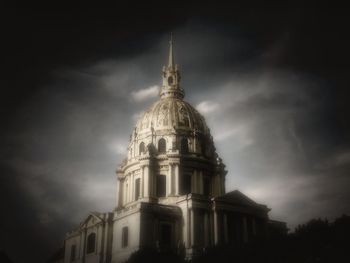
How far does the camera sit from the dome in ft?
215

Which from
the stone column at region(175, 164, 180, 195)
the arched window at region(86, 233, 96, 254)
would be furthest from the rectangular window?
the stone column at region(175, 164, 180, 195)

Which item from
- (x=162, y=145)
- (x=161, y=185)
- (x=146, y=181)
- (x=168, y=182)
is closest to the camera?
(x=168, y=182)

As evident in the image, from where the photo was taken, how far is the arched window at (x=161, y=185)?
198 ft

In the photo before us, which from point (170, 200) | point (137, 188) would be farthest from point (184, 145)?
point (170, 200)

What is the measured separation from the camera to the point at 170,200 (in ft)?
188

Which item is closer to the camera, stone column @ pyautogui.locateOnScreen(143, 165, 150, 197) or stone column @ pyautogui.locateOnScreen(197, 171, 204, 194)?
stone column @ pyautogui.locateOnScreen(143, 165, 150, 197)

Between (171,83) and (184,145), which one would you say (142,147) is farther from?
(171,83)

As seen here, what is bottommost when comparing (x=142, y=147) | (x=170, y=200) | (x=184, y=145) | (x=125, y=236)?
(x=125, y=236)

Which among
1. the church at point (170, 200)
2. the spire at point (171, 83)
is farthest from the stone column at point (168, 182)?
the spire at point (171, 83)

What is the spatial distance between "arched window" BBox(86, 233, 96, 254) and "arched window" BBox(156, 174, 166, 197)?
969 cm

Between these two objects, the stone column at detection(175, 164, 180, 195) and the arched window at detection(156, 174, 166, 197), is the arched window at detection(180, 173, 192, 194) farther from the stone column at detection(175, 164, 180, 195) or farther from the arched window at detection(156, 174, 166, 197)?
the arched window at detection(156, 174, 166, 197)

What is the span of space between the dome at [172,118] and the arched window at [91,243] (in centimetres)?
Answer: 1680

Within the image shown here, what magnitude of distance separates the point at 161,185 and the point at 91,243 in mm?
11471

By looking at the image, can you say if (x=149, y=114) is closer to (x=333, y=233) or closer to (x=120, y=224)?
(x=120, y=224)
